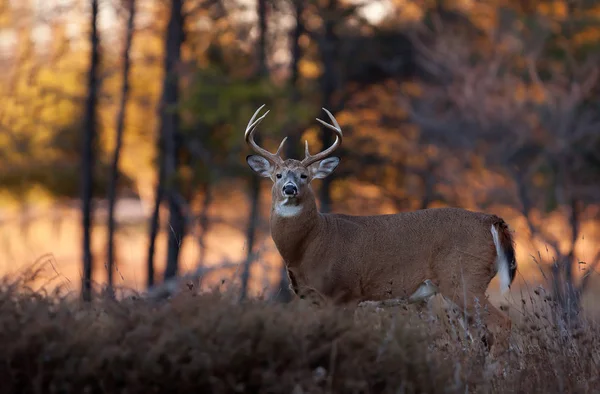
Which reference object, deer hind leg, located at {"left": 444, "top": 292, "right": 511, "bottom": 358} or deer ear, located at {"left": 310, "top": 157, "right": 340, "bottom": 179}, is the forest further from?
deer hind leg, located at {"left": 444, "top": 292, "right": 511, "bottom": 358}

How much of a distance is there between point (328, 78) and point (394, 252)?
16498mm

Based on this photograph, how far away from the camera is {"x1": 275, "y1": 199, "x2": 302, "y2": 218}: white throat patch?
8.69 meters

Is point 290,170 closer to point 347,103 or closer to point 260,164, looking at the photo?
point 260,164

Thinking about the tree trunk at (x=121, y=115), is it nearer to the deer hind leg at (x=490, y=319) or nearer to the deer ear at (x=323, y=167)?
the deer ear at (x=323, y=167)

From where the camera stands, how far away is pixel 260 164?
31.5ft

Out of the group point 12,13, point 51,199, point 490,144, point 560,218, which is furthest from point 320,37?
point 51,199

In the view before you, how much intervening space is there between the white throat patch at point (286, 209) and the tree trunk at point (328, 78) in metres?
14.4

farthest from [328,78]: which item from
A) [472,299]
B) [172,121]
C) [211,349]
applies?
[211,349]

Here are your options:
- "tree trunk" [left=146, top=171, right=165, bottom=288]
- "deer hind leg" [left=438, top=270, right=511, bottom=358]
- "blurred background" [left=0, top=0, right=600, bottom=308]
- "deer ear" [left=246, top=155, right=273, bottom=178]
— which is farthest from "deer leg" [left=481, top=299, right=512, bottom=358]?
"tree trunk" [left=146, top=171, right=165, bottom=288]

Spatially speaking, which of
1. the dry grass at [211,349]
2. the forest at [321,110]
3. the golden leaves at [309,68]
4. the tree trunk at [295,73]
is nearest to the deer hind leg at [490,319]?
the dry grass at [211,349]

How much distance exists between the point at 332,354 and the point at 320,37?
19694mm

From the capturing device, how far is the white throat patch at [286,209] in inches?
342

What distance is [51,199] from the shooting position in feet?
107

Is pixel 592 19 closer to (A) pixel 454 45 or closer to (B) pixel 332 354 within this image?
(A) pixel 454 45
